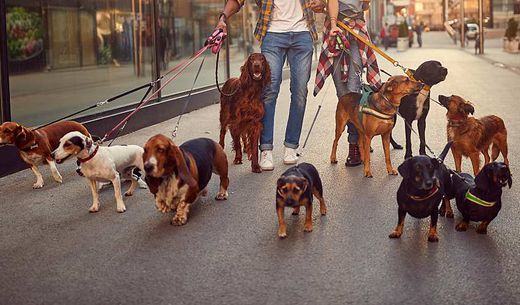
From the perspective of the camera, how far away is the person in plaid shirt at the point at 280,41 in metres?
7.70

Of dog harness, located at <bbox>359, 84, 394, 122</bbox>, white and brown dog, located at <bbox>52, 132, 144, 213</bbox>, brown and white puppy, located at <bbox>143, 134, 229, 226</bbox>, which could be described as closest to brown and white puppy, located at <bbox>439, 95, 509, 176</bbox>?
dog harness, located at <bbox>359, 84, 394, 122</bbox>

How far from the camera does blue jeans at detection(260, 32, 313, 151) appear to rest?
303 inches

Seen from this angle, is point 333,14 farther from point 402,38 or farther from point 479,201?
point 402,38

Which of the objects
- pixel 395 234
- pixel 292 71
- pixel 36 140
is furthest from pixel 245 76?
pixel 395 234

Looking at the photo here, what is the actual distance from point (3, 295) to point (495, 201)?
9.05 feet

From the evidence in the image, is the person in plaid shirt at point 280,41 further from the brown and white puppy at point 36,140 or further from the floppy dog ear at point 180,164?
the floppy dog ear at point 180,164

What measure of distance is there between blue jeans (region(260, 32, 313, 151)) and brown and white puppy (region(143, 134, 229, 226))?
6.10 ft

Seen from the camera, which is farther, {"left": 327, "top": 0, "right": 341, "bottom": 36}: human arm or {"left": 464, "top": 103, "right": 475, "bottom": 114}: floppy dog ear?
{"left": 327, "top": 0, "right": 341, "bottom": 36}: human arm

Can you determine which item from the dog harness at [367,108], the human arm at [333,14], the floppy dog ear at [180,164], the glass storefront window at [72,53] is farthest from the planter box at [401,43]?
the floppy dog ear at [180,164]

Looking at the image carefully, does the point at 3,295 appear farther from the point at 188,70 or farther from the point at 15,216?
the point at 188,70

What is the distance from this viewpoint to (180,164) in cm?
518

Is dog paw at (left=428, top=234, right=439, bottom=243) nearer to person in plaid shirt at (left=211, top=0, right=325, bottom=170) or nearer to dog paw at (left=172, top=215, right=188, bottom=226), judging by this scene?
dog paw at (left=172, top=215, right=188, bottom=226)

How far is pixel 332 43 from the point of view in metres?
7.79

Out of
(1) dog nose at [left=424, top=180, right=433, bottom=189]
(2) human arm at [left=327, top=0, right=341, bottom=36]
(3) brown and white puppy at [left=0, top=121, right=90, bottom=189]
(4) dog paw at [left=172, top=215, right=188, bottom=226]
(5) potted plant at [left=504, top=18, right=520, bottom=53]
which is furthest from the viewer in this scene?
(5) potted plant at [left=504, top=18, right=520, bottom=53]
